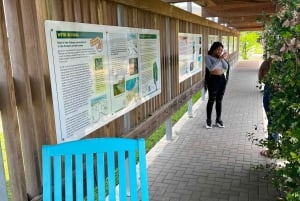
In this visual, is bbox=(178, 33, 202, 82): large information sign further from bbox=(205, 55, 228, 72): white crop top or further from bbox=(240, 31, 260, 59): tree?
bbox=(240, 31, 260, 59): tree

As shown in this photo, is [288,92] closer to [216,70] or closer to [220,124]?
[216,70]

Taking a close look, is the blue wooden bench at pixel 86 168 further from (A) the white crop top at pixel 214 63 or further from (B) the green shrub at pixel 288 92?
(A) the white crop top at pixel 214 63

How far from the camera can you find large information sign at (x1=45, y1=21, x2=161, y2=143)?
193cm

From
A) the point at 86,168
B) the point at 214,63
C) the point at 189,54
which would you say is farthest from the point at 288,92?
the point at 189,54

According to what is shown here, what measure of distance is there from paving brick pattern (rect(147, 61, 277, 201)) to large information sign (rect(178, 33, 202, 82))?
102 centimetres

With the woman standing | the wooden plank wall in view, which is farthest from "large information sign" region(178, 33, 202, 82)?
the wooden plank wall

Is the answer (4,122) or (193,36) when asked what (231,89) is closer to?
(193,36)

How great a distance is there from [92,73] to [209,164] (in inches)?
86.3

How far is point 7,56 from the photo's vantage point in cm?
161

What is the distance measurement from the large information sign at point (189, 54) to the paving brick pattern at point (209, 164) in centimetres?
102

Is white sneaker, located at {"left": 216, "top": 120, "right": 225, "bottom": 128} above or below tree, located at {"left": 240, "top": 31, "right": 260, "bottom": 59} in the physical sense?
below

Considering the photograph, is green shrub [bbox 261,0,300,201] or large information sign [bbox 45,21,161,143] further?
large information sign [bbox 45,21,161,143]

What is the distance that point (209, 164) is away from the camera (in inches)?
150

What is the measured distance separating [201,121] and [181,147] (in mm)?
1572
